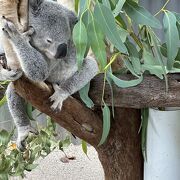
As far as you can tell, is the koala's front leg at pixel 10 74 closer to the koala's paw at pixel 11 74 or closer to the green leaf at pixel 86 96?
the koala's paw at pixel 11 74

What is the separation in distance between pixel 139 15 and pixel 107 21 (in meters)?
0.18

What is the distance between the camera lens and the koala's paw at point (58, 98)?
1726 millimetres

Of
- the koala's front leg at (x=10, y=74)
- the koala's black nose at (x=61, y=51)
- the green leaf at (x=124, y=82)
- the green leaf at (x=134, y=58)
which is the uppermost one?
the koala's front leg at (x=10, y=74)

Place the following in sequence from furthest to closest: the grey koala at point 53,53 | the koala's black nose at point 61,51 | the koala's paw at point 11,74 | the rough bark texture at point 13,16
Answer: the koala's black nose at point 61,51 → the grey koala at point 53,53 → the koala's paw at point 11,74 → the rough bark texture at point 13,16

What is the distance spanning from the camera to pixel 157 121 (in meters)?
1.91

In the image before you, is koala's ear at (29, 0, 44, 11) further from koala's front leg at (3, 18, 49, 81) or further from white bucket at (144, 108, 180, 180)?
white bucket at (144, 108, 180, 180)

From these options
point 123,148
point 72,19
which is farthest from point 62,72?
point 123,148

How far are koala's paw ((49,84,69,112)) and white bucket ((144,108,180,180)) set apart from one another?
0.39 meters

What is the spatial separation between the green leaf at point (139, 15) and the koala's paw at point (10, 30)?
432 mm

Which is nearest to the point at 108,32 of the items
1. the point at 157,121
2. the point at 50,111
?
the point at 50,111

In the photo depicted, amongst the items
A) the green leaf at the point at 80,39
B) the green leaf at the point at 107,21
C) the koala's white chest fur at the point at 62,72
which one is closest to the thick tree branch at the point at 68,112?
the koala's white chest fur at the point at 62,72

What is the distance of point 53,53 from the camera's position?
1.77 meters

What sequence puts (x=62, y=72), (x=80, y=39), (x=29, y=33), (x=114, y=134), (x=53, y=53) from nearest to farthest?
(x=80, y=39), (x=29, y=33), (x=53, y=53), (x=62, y=72), (x=114, y=134)

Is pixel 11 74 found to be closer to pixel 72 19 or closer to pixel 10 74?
pixel 10 74
